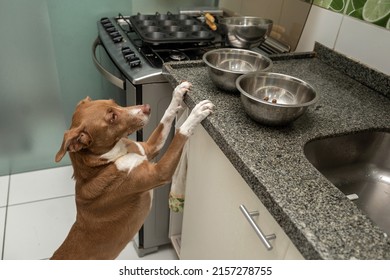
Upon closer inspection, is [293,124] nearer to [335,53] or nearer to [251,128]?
[251,128]

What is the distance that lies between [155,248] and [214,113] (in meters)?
1.08

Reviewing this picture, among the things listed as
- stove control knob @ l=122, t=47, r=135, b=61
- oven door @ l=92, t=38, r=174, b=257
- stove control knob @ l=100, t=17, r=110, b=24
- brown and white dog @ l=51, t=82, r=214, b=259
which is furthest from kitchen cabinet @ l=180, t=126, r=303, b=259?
stove control knob @ l=100, t=17, r=110, b=24

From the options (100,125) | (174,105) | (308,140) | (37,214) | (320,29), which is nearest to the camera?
(308,140)

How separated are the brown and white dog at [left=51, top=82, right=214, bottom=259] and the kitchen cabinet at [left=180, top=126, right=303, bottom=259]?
11 centimetres

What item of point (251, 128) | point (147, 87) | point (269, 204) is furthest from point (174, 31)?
point (269, 204)

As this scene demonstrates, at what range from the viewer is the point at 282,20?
5.07 ft

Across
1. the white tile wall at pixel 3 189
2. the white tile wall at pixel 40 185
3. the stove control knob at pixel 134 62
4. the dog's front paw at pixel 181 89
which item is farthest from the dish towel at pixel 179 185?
the white tile wall at pixel 3 189

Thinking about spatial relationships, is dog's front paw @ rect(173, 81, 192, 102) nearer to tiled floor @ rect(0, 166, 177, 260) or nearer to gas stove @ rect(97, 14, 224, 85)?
gas stove @ rect(97, 14, 224, 85)

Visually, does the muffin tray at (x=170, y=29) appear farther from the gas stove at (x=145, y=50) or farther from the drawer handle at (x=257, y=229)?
the drawer handle at (x=257, y=229)

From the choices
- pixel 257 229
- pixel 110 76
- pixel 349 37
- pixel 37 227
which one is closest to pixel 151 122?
pixel 110 76

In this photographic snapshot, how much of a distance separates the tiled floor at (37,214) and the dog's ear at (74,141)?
3.28 feet

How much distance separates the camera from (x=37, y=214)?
1959mm

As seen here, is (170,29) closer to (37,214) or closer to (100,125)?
(100,125)

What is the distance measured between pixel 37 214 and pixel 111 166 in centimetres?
116
